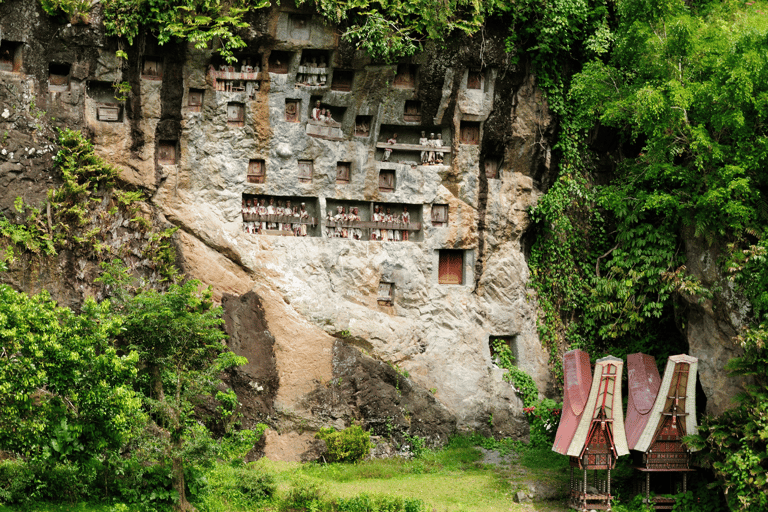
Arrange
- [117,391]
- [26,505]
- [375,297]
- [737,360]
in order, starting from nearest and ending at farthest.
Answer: [117,391] < [26,505] < [737,360] < [375,297]

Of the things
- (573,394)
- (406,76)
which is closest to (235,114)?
(406,76)

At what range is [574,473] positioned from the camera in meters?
17.9

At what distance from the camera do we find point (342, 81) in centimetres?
2214

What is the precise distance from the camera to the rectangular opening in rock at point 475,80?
889 inches

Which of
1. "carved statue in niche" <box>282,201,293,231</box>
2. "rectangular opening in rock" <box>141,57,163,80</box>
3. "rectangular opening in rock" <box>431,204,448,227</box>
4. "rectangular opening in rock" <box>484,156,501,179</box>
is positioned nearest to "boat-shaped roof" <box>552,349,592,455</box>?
"rectangular opening in rock" <box>431,204,448,227</box>

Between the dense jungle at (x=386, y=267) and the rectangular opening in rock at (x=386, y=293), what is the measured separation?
0.06 m

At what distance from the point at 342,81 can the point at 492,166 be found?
5.20 m

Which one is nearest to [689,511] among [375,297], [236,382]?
[375,297]

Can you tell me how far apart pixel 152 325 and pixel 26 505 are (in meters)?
3.92

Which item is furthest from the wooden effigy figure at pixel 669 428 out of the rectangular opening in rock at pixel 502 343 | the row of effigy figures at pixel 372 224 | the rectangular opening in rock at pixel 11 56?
the rectangular opening in rock at pixel 11 56

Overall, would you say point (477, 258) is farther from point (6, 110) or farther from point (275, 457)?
point (6, 110)

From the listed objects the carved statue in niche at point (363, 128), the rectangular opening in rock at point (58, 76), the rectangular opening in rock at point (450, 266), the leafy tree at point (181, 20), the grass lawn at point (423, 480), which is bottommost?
the grass lawn at point (423, 480)

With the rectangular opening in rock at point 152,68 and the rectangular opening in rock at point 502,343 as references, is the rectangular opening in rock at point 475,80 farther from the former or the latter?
the rectangular opening in rock at point 152,68

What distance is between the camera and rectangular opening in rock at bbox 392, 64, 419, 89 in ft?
72.5
